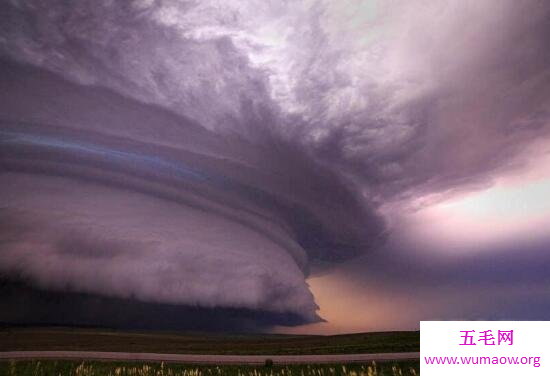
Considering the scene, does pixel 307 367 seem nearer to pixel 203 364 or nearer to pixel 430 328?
pixel 203 364

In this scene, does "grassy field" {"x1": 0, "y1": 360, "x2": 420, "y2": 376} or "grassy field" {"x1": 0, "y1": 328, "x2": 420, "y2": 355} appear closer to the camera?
"grassy field" {"x1": 0, "y1": 360, "x2": 420, "y2": 376}

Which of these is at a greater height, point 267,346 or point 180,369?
point 267,346

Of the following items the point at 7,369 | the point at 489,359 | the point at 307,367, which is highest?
the point at 489,359

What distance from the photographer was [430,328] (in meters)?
24.0

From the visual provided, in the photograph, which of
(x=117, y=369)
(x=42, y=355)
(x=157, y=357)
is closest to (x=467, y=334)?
(x=117, y=369)

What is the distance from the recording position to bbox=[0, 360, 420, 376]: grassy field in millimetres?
36594

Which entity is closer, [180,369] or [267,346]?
[180,369]

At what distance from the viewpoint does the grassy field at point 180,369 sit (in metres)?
36.6

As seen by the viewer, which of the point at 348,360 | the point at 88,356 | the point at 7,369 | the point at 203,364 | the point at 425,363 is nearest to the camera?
the point at 425,363

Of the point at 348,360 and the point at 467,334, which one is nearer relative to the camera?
the point at 467,334

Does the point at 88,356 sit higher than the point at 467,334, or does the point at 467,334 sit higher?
the point at 467,334

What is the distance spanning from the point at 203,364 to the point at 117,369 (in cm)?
980

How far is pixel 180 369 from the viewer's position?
43.3 m

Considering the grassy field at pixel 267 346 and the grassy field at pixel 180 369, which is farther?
the grassy field at pixel 267 346
